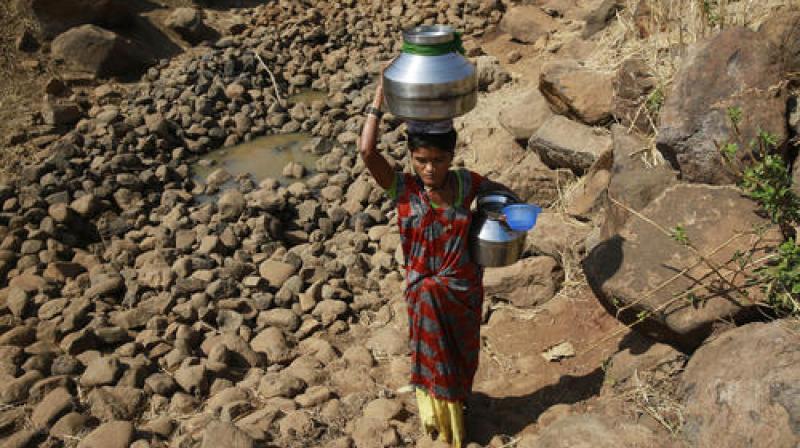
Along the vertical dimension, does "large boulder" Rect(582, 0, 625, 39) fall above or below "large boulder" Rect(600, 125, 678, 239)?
above

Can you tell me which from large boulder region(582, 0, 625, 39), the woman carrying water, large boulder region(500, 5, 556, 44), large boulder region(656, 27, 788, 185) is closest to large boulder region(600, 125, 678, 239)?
large boulder region(656, 27, 788, 185)

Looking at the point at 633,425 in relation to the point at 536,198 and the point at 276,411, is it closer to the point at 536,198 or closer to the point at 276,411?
the point at 276,411

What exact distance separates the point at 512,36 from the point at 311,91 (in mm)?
2506

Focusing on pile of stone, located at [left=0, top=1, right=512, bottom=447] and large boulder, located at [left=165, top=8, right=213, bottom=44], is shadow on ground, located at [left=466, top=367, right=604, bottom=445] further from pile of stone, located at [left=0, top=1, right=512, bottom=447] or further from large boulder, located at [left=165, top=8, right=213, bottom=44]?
large boulder, located at [left=165, top=8, right=213, bottom=44]

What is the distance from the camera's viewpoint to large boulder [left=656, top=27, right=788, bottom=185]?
11.0ft

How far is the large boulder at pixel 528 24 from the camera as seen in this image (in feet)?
25.9

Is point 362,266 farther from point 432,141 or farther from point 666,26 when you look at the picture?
point 666,26

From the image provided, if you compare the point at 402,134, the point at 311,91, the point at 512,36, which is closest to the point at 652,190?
the point at 402,134

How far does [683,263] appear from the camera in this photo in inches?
124

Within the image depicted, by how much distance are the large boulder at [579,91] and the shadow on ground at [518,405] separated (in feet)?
6.67

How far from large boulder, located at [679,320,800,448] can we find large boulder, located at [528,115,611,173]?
200 centimetres

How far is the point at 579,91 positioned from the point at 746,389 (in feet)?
9.28

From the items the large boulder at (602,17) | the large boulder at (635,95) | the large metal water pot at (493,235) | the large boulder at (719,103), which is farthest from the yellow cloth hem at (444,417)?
the large boulder at (602,17)

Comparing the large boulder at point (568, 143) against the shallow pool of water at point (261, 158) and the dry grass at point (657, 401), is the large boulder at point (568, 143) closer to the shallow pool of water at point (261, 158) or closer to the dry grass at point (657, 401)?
the dry grass at point (657, 401)
